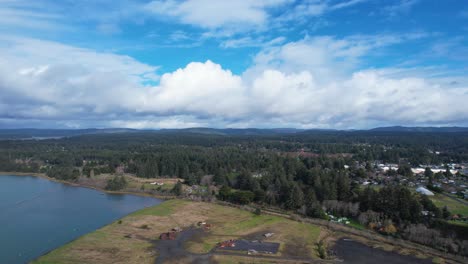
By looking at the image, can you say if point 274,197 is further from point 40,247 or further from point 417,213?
point 40,247

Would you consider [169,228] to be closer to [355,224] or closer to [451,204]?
[355,224]

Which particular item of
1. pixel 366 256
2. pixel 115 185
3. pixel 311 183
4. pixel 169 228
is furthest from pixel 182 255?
pixel 115 185

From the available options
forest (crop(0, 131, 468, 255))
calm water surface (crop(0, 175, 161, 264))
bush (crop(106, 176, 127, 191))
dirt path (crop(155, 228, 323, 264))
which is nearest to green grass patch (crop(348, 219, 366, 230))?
forest (crop(0, 131, 468, 255))

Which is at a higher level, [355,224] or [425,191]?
[425,191]

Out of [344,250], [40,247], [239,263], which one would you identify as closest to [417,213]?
[344,250]

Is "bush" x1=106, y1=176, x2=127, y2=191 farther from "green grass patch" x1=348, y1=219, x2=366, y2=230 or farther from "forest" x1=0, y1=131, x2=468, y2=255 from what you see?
"green grass patch" x1=348, y1=219, x2=366, y2=230
